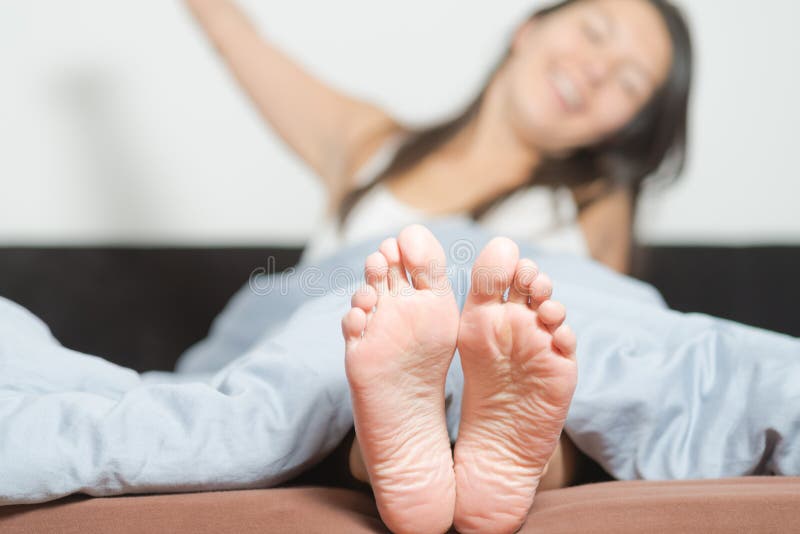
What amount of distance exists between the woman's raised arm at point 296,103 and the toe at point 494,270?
1002mm

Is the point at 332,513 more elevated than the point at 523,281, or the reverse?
the point at 523,281

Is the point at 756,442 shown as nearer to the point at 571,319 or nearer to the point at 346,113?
the point at 571,319

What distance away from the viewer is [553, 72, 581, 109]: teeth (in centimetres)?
154

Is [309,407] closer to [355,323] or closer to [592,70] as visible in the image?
[355,323]

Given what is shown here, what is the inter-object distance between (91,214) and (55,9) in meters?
0.47

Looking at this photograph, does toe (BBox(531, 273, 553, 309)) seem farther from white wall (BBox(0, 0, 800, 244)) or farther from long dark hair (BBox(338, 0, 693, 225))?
white wall (BBox(0, 0, 800, 244))

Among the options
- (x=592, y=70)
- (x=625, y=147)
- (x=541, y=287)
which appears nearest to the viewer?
(x=541, y=287)

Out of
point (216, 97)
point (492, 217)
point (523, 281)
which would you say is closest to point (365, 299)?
point (523, 281)

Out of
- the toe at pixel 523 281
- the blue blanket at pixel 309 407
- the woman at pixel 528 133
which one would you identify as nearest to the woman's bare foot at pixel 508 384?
the toe at pixel 523 281

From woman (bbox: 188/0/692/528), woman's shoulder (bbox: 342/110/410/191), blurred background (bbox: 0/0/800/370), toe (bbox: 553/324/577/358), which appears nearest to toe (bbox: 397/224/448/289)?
toe (bbox: 553/324/577/358)

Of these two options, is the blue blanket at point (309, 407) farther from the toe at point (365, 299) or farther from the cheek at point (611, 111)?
the cheek at point (611, 111)

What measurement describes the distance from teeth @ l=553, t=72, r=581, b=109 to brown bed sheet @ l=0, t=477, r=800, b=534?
996 mm

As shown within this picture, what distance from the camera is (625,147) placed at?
164cm

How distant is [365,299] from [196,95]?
4.46 feet
